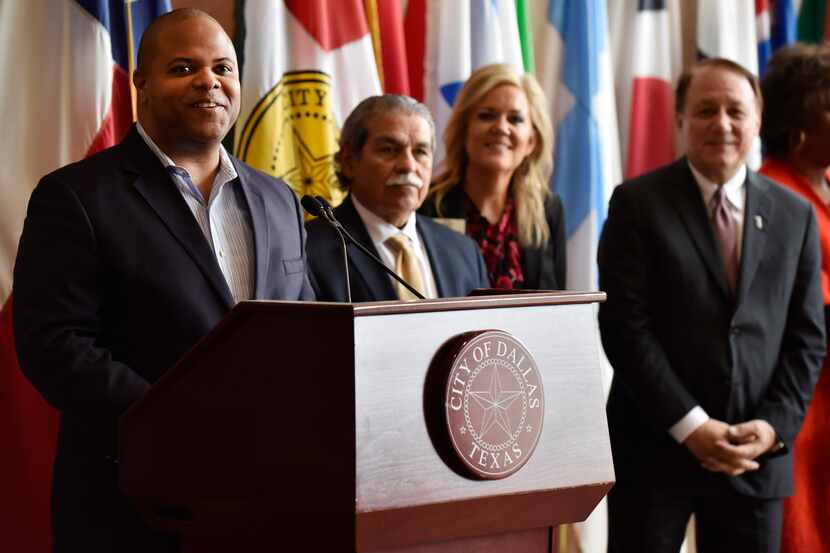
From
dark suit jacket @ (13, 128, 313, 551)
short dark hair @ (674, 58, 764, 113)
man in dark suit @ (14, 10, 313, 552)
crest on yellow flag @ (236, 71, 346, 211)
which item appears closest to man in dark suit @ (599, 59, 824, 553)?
short dark hair @ (674, 58, 764, 113)

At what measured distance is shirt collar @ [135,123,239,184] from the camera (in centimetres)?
189

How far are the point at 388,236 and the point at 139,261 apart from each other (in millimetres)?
845

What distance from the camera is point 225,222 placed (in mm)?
1922

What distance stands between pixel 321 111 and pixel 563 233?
82 cm

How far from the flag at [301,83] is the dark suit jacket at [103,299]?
114 cm

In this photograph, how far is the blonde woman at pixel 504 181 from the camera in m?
3.00

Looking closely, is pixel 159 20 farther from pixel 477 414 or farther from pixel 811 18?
pixel 811 18

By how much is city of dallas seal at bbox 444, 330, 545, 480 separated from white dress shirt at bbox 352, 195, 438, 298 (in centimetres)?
109

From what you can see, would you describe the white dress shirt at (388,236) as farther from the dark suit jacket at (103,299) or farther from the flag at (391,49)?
the flag at (391,49)

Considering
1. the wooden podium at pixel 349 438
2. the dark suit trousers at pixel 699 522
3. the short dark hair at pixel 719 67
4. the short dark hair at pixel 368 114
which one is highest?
the short dark hair at pixel 719 67

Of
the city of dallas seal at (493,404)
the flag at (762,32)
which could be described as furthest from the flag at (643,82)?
the city of dallas seal at (493,404)

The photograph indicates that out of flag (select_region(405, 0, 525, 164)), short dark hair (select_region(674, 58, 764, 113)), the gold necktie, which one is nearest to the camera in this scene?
the gold necktie

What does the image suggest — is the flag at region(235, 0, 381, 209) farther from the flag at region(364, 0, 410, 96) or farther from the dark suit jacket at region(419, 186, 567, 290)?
the dark suit jacket at region(419, 186, 567, 290)

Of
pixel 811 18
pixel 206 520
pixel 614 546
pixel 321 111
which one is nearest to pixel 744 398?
pixel 614 546
